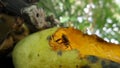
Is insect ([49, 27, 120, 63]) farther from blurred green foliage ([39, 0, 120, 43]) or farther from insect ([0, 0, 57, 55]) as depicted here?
blurred green foliage ([39, 0, 120, 43])

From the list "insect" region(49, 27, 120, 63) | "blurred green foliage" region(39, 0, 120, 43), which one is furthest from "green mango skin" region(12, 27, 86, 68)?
"blurred green foliage" region(39, 0, 120, 43)

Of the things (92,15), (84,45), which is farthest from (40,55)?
(92,15)

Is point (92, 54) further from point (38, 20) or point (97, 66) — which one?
point (38, 20)

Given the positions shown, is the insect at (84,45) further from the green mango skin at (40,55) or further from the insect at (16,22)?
the insect at (16,22)

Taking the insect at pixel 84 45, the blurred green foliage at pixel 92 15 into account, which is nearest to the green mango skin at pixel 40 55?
the insect at pixel 84 45

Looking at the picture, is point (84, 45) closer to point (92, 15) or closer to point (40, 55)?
point (40, 55)

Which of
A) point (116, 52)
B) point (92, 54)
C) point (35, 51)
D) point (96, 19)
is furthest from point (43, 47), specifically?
point (96, 19)
